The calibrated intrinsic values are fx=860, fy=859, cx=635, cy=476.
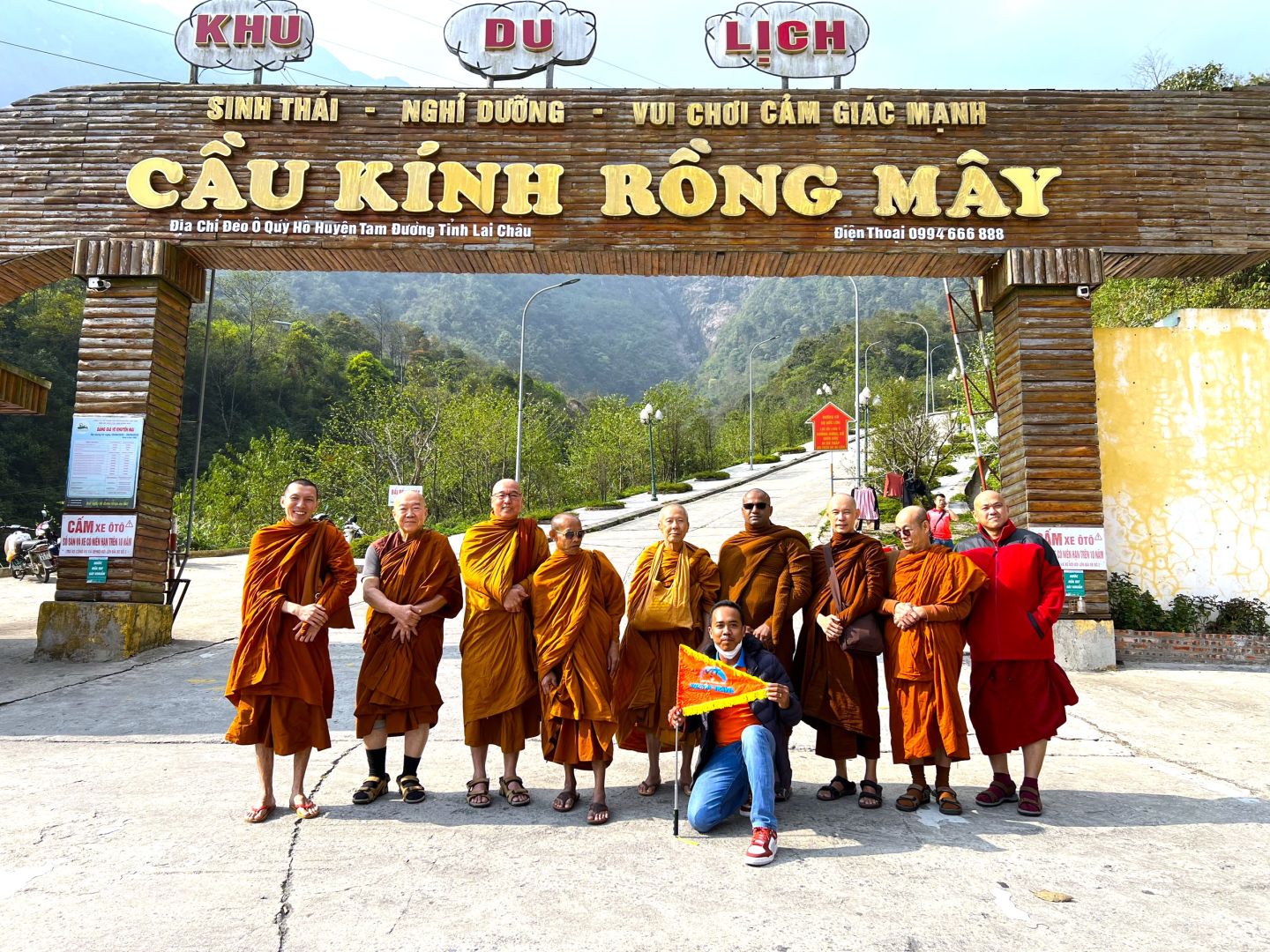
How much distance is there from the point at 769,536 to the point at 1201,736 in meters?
3.93

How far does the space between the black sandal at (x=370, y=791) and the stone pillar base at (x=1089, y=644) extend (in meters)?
6.97

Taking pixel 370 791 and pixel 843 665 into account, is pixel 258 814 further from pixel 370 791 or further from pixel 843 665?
pixel 843 665

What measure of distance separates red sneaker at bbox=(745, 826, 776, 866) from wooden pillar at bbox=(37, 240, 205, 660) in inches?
301

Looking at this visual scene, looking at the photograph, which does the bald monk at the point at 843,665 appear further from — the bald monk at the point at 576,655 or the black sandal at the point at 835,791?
the bald monk at the point at 576,655

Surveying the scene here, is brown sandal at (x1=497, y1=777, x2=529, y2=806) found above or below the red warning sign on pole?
below

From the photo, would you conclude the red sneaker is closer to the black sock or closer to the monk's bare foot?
the black sock

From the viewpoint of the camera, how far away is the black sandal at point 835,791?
470cm

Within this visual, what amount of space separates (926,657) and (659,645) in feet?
4.71

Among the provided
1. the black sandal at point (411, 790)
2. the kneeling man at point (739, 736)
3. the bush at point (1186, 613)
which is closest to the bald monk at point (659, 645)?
the kneeling man at point (739, 736)

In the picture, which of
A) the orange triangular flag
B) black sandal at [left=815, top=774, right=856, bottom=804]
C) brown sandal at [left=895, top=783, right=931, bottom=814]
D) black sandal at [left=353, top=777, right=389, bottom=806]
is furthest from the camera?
black sandal at [left=815, top=774, right=856, bottom=804]

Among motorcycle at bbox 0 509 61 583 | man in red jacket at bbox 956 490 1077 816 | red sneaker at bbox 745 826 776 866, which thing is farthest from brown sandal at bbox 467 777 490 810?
motorcycle at bbox 0 509 61 583

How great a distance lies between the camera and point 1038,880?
3566 millimetres

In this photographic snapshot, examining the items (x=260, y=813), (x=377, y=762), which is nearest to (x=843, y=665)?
(x=377, y=762)

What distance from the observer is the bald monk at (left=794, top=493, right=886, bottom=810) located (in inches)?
183
